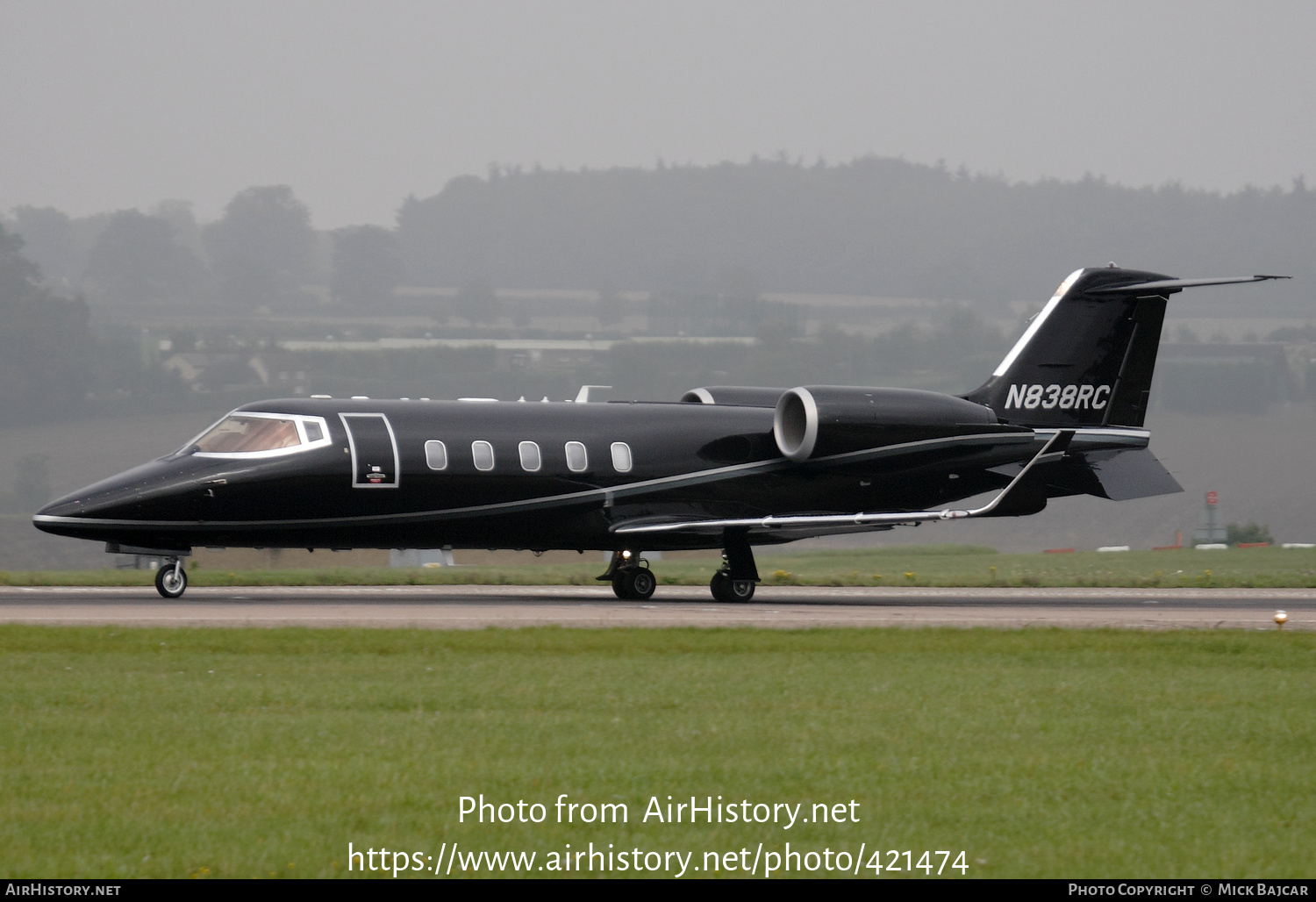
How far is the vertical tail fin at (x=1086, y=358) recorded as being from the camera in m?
31.2

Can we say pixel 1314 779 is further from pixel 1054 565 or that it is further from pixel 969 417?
pixel 1054 565

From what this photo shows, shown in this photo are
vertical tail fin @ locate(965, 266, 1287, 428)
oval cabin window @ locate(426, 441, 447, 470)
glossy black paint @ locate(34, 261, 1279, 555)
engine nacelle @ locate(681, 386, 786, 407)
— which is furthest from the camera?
vertical tail fin @ locate(965, 266, 1287, 428)

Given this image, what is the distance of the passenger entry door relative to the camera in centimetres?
2553

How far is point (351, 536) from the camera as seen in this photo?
25703mm

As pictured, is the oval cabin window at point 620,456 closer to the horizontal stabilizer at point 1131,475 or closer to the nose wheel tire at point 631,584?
the nose wheel tire at point 631,584

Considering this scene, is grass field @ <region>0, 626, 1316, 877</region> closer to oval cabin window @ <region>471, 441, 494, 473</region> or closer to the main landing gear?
oval cabin window @ <region>471, 441, 494, 473</region>

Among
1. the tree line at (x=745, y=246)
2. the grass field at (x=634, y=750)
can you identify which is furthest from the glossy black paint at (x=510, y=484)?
the tree line at (x=745, y=246)

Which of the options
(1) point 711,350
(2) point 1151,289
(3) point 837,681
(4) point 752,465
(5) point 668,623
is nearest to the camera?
(3) point 837,681

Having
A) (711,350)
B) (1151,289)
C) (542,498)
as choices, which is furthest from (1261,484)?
(542,498)

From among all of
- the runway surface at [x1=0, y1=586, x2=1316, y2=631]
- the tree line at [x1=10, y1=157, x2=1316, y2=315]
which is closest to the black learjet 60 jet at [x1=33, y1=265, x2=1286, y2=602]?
the runway surface at [x1=0, y1=586, x2=1316, y2=631]

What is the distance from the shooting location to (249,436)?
2550 centimetres

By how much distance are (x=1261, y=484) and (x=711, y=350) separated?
4883cm

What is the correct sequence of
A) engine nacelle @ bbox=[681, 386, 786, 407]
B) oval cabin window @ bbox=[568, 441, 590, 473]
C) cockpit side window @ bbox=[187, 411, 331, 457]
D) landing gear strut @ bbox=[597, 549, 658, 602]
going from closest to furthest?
cockpit side window @ bbox=[187, 411, 331, 457], oval cabin window @ bbox=[568, 441, 590, 473], landing gear strut @ bbox=[597, 549, 658, 602], engine nacelle @ bbox=[681, 386, 786, 407]

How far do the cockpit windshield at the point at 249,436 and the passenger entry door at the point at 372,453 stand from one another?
2.99ft
